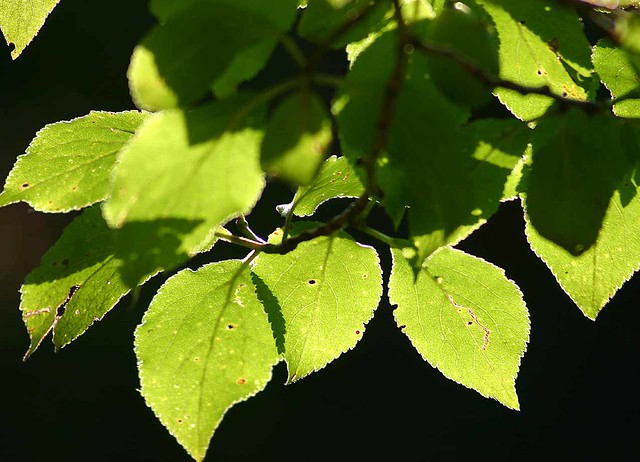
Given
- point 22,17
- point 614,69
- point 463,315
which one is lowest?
point 463,315

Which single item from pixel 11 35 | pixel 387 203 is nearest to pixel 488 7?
pixel 387 203

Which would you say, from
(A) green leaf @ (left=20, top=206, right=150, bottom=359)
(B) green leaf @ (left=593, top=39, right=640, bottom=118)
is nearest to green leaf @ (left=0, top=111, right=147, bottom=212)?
(A) green leaf @ (left=20, top=206, right=150, bottom=359)

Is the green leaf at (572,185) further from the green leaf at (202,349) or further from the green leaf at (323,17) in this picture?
the green leaf at (202,349)

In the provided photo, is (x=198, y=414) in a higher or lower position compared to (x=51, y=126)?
lower

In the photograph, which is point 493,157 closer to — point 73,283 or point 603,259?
point 603,259

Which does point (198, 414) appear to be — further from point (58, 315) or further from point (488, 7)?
point (488, 7)

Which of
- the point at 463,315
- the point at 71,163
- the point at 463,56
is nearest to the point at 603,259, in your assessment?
the point at 463,315
